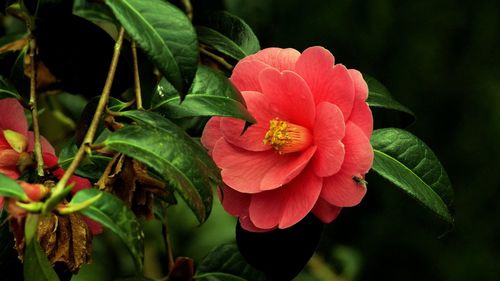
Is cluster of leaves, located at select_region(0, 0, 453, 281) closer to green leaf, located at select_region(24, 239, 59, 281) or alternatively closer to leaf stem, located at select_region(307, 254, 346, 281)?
green leaf, located at select_region(24, 239, 59, 281)

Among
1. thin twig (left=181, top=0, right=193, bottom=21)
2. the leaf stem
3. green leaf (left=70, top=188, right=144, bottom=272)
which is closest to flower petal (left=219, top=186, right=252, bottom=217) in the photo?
green leaf (left=70, top=188, right=144, bottom=272)

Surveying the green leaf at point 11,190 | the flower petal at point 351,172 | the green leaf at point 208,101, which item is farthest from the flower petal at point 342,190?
the green leaf at point 11,190

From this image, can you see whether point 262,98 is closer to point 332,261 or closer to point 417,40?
point 332,261

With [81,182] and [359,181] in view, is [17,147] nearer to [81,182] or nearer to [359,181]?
[81,182]

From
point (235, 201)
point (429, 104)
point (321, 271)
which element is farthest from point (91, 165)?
point (429, 104)

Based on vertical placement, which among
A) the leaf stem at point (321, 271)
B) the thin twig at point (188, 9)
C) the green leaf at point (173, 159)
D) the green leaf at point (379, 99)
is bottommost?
the leaf stem at point (321, 271)

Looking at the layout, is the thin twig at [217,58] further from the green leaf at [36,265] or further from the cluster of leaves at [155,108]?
the green leaf at [36,265]

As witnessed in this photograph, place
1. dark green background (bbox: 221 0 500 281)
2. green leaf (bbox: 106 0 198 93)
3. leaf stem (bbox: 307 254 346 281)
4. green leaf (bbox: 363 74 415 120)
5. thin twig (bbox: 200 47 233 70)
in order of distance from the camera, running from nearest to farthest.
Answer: green leaf (bbox: 106 0 198 93) < green leaf (bbox: 363 74 415 120) < thin twig (bbox: 200 47 233 70) < leaf stem (bbox: 307 254 346 281) < dark green background (bbox: 221 0 500 281)
